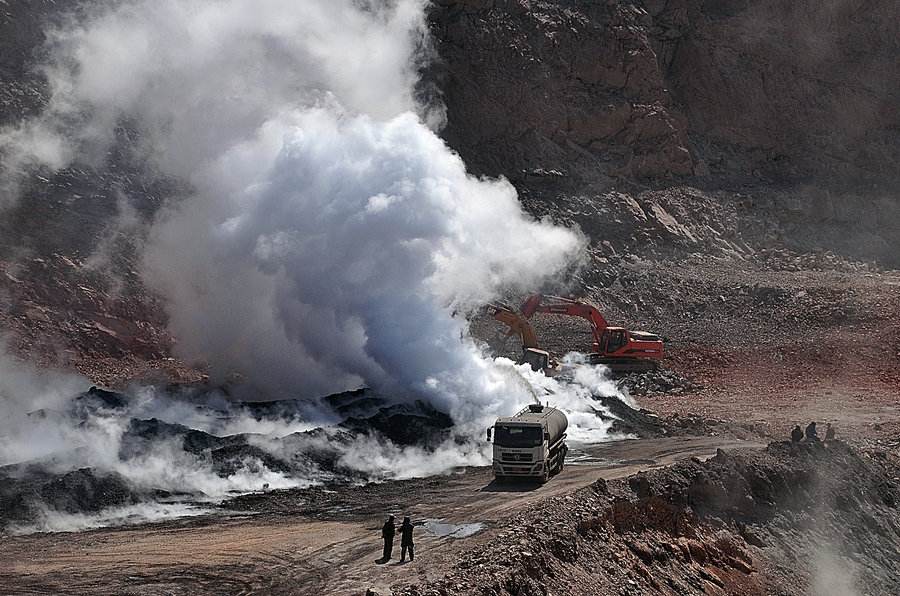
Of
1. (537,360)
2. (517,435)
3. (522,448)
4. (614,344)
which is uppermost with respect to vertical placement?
(614,344)

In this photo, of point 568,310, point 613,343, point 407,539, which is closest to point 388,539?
point 407,539

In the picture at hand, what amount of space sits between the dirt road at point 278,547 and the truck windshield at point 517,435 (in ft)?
3.51

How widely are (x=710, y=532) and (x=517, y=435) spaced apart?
5.04 m

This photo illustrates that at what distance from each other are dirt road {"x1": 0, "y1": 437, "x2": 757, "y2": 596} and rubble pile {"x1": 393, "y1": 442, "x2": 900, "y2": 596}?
3.53 ft

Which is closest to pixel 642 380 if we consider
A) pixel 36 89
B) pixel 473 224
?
pixel 473 224

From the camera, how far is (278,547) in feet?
77.8

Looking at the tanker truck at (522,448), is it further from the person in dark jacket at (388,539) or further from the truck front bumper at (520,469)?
the person in dark jacket at (388,539)

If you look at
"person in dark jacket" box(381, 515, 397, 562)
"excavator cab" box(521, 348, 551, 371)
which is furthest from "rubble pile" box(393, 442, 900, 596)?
"excavator cab" box(521, 348, 551, 371)

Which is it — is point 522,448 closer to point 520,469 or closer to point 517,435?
point 517,435

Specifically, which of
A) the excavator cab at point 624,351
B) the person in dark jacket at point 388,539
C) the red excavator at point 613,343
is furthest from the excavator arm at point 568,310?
the person in dark jacket at point 388,539

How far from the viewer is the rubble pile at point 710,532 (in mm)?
22562

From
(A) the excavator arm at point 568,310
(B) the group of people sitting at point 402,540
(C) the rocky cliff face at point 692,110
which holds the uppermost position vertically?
(C) the rocky cliff face at point 692,110

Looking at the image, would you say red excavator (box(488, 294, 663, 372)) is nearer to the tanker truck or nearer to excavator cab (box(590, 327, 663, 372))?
excavator cab (box(590, 327, 663, 372))

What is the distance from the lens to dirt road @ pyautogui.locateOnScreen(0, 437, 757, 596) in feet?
70.3
